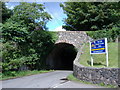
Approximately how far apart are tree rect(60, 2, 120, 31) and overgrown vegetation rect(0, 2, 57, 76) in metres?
6.81

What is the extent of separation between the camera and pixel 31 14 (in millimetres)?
14914

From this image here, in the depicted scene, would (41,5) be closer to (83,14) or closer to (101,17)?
(83,14)

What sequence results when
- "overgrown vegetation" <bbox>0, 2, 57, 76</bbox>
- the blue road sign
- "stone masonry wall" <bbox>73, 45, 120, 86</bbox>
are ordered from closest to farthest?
"stone masonry wall" <bbox>73, 45, 120, 86</bbox> → the blue road sign → "overgrown vegetation" <bbox>0, 2, 57, 76</bbox>

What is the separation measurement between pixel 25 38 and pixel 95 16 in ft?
37.3

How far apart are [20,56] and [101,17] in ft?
41.2

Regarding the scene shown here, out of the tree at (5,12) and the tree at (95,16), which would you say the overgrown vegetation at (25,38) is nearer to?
the tree at (5,12)

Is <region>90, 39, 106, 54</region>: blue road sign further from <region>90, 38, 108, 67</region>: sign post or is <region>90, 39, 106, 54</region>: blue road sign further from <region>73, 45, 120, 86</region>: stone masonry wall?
<region>73, 45, 120, 86</region>: stone masonry wall

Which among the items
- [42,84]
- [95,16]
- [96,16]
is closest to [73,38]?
[96,16]

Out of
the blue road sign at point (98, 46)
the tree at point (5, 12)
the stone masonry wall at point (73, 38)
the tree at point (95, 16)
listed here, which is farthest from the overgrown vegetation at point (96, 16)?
the tree at point (5, 12)

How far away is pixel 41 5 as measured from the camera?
15.8 metres

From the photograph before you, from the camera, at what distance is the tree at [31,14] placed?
14602 mm

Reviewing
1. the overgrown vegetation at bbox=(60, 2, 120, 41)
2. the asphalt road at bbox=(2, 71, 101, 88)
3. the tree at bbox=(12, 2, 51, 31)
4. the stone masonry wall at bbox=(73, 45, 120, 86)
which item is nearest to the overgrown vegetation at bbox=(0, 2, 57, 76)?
the tree at bbox=(12, 2, 51, 31)

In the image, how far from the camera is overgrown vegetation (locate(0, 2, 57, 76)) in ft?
41.1

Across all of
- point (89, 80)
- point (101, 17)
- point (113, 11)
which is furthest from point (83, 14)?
point (89, 80)
